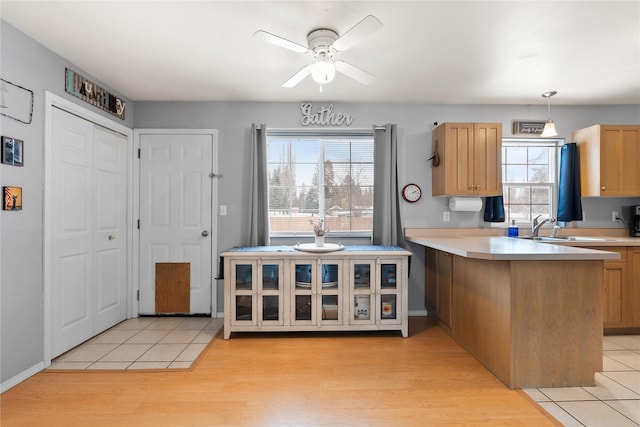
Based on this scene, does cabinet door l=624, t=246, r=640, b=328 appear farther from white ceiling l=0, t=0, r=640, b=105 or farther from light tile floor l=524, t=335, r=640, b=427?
white ceiling l=0, t=0, r=640, b=105

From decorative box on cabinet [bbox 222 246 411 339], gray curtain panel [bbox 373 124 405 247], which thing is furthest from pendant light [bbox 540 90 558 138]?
decorative box on cabinet [bbox 222 246 411 339]

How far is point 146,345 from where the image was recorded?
2908mm

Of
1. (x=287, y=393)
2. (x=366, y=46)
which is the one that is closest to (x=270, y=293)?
(x=287, y=393)

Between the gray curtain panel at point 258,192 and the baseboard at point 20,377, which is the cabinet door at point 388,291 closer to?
the gray curtain panel at point 258,192

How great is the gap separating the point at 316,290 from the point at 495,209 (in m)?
2.20

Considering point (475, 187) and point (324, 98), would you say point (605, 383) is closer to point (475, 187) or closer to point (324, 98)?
point (475, 187)

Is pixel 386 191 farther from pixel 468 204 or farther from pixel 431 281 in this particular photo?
pixel 431 281

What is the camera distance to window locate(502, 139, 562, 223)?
12.8 feet

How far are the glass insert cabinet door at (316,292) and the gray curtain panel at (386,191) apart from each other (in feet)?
2.56

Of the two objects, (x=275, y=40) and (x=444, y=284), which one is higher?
(x=275, y=40)

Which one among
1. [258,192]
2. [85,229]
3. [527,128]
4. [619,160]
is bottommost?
[85,229]

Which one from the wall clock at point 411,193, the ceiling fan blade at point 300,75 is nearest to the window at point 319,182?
the wall clock at point 411,193

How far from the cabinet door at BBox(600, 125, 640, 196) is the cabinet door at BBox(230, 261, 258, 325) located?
3.66 meters

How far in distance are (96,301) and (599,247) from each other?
4776 mm
